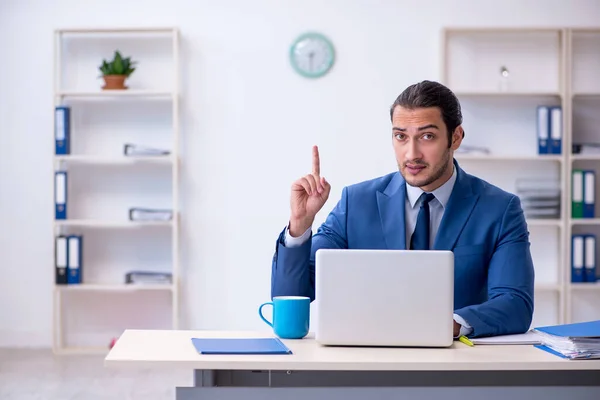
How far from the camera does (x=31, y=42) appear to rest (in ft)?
16.9

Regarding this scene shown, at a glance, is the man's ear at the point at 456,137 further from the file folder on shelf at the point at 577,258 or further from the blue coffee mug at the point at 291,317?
the file folder on shelf at the point at 577,258

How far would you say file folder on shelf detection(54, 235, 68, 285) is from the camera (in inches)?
194

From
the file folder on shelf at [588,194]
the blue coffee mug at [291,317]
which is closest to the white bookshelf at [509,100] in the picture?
the file folder on shelf at [588,194]

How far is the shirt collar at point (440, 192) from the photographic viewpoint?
240cm

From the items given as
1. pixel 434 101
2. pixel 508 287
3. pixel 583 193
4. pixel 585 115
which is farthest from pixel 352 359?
pixel 585 115

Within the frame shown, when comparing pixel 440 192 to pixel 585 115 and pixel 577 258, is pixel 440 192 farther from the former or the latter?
pixel 585 115

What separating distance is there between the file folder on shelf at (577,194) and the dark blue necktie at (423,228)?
2751 mm

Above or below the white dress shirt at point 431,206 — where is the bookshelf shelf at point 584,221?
below

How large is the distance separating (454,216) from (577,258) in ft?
9.15

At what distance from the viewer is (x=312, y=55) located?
5043 mm

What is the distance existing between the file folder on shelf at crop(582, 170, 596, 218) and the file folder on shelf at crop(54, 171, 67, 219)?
3.02 meters

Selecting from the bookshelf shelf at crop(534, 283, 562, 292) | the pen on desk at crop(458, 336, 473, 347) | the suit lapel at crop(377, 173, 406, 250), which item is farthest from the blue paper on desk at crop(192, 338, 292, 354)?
the bookshelf shelf at crop(534, 283, 562, 292)

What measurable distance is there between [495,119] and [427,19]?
0.73 metres

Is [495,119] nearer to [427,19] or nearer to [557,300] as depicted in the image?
[427,19]
